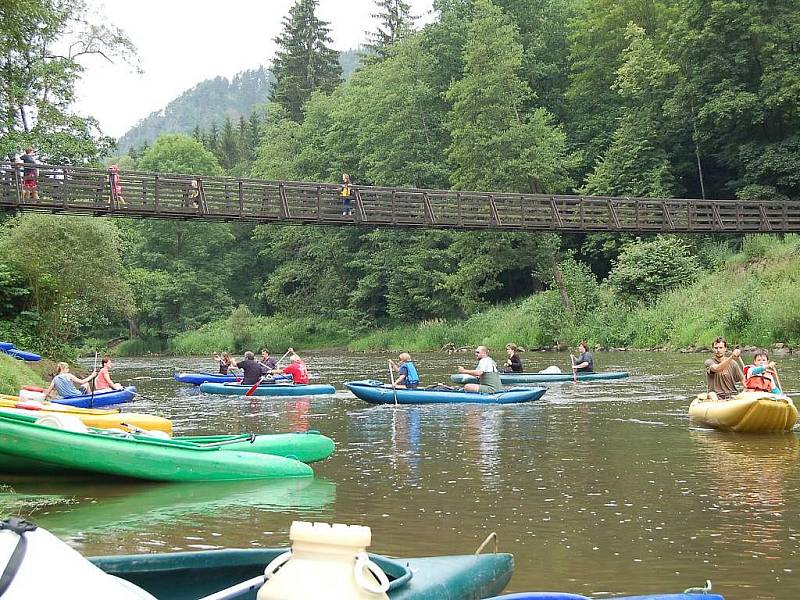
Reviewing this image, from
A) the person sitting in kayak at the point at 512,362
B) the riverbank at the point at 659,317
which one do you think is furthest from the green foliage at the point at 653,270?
the person sitting in kayak at the point at 512,362

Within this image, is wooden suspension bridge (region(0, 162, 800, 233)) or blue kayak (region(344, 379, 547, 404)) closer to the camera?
blue kayak (region(344, 379, 547, 404))

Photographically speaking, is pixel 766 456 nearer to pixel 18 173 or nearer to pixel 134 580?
pixel 134 580

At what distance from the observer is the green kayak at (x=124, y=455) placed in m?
9.22

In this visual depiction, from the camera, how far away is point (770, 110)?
37875 mm

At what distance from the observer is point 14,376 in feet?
52.1

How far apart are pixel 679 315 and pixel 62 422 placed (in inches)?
960

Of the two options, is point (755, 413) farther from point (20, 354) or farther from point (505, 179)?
point (505, 179)

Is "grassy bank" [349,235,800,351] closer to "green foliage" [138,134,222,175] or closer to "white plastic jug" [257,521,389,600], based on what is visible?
"white plastic jug" [257,521,389,600]

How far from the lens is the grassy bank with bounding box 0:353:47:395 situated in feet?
49.8

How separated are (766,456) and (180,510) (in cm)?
622

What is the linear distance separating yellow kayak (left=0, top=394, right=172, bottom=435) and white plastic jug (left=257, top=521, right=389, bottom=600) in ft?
25.7

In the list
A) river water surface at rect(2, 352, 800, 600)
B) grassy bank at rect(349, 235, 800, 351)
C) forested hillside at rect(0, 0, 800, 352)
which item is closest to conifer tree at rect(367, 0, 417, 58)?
forested hillside at rect(0, 0, 800, 352)

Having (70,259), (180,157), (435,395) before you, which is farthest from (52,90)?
(180,157)

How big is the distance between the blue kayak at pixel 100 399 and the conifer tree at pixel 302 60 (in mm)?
52519
